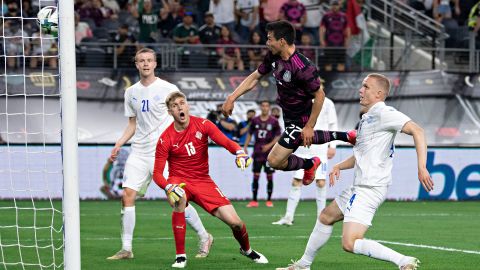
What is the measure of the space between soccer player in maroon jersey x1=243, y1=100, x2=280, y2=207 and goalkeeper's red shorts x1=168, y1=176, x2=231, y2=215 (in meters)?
10.6

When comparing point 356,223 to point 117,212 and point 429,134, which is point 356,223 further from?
point 429,134

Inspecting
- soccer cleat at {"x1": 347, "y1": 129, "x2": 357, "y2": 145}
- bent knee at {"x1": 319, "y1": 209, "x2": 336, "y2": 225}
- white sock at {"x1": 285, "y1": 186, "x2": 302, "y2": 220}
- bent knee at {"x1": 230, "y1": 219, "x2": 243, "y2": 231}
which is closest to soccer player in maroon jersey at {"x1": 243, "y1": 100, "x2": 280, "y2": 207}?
white sock at {"x1": 285, "y1": 186, "x2": 302, "y2": 220}

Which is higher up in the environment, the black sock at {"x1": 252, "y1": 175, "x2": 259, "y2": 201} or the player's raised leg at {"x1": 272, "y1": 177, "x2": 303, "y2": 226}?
the player's raised leg at {"x1": 272, "y1": 177, "x2": 303, "y2": 226}

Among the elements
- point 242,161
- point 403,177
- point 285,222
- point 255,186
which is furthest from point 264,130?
point 242,161

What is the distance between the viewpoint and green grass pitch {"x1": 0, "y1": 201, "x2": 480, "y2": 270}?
1106cm

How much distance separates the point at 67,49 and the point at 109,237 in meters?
6.42

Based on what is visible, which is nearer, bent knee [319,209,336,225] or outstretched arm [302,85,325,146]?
bent knee [319,209,336,225]

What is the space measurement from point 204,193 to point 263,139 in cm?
1105

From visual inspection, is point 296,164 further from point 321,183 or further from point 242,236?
point 321,183

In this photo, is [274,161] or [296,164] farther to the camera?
[296,164]

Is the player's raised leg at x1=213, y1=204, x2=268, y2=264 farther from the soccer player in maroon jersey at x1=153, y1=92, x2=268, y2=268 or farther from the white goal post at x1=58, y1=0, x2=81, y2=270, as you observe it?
the white goal post at x1=58, y1=0, x2=81, y2=270

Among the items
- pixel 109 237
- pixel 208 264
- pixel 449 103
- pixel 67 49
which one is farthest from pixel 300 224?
pixel 449 103

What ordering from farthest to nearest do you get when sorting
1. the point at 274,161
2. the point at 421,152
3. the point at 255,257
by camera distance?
the point at 274,161, the point at 255,257, the point at 421,152

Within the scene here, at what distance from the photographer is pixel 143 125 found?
40.0ft
